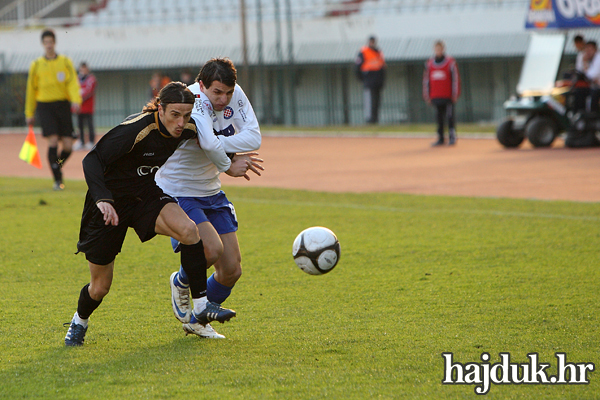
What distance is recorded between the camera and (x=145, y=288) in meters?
6.35

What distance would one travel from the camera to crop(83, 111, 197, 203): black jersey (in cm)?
455

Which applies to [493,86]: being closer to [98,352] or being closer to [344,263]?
[344,263]

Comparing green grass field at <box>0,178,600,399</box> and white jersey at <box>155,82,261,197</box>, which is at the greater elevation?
white jersey at <box>155,82,261,197</box>

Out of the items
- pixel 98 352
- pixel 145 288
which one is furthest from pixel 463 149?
pixel 98 352

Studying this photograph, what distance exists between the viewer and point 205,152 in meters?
4.90

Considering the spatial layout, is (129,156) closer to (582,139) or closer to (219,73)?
(219,73)

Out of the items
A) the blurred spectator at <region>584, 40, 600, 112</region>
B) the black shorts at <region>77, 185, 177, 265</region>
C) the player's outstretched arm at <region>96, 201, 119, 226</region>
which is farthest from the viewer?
the blurred spectator at <region>584, 40, 600, 112</region>

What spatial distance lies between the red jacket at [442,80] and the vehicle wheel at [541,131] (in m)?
2.35

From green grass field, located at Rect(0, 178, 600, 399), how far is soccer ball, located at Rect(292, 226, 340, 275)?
0.32 metres

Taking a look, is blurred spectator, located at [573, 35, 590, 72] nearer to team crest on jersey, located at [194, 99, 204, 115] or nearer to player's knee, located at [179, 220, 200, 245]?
team crest on jersey, located at [194, 99, 204, 115]

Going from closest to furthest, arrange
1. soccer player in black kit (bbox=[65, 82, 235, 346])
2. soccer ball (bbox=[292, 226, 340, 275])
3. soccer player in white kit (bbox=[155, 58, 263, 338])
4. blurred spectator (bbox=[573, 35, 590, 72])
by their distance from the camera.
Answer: soccer player in black kit (bbox=[65, 82, 235, 346]), soccer player in white kit (bbox=[155, 58, 263, 338]), soccer ball (bbox=[292, 226, 340, 275]), blurred spectator (bbox=[573, 35, 590, 72])

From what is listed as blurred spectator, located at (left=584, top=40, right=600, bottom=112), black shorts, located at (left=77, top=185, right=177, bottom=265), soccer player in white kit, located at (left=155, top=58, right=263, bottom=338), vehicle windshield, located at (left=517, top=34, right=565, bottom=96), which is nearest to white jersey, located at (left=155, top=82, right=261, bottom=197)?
soccer player in white kit, located at (left=155, top=58, right=263, bottom=338)

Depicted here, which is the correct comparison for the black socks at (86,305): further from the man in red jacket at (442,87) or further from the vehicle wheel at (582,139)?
the man in red jacket at (442,87)

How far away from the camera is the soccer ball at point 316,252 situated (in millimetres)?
5477
